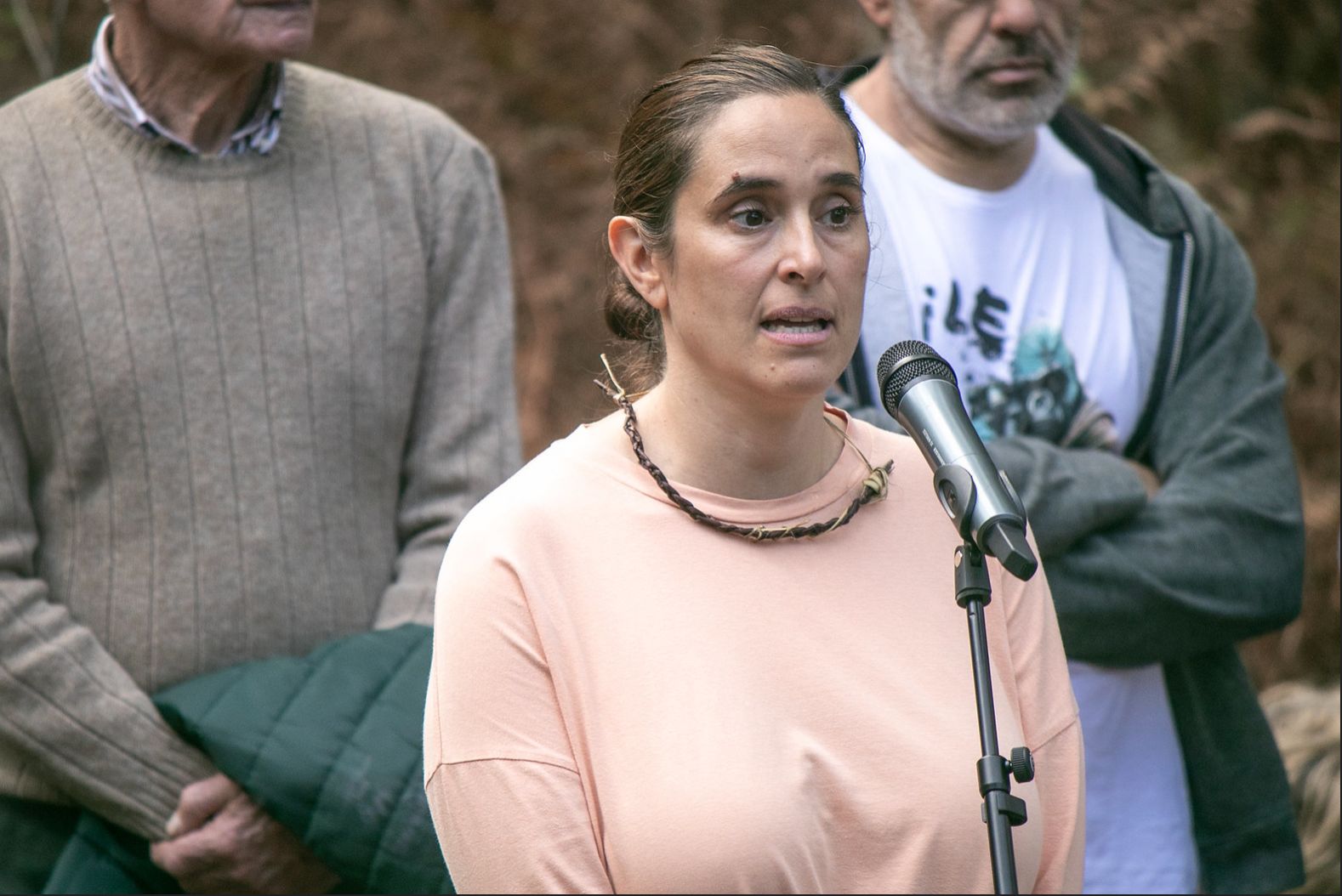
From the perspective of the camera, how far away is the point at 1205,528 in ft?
9.30

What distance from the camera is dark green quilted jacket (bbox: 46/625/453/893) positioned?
2580mm

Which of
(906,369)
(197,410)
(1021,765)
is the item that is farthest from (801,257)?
(197,410)

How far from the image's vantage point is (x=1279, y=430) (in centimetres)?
300

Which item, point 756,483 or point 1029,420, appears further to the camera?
point 1029,420

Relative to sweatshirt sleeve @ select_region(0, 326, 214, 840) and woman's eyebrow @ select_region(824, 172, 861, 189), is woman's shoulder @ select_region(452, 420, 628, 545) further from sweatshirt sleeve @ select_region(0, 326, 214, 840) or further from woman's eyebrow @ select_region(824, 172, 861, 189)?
sweatshirt sleeve @ select_region(0, 326, 214, 840)

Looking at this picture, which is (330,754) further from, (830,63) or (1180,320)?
(830,63)

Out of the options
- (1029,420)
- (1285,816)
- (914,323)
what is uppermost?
(914,323)

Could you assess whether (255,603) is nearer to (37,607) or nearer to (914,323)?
(37,607)

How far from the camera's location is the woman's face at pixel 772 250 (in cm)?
212

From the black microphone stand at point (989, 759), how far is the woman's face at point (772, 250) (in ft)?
1.25

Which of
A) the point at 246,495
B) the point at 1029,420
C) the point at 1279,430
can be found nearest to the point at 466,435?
the point at 246,495

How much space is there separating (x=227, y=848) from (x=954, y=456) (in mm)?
1443

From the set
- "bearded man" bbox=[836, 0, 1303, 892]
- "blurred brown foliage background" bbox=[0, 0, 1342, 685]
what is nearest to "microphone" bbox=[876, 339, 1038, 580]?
"bearded man" bbox=[836, 0, 1303, 892]

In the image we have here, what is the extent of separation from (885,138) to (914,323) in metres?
0.40
